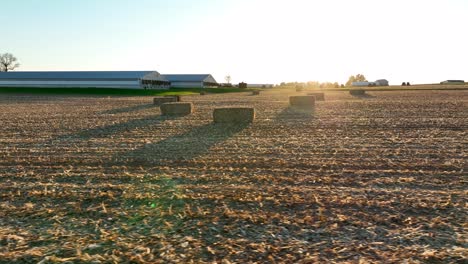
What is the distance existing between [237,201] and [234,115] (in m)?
13.3

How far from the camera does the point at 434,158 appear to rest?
35.7ft

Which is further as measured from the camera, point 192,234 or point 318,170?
point 318,170

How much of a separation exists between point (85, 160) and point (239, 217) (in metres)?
6.81

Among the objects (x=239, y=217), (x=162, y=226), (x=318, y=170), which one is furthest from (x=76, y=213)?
(x=318, y=170)

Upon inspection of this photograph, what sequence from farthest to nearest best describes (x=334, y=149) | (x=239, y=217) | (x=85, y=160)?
1. (x=334, y=149)
2. (x=85, y=160)
3. (x=239, y=217)

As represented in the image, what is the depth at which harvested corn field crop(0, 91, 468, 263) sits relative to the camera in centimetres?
548

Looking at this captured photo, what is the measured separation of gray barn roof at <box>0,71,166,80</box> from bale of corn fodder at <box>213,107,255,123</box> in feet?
306

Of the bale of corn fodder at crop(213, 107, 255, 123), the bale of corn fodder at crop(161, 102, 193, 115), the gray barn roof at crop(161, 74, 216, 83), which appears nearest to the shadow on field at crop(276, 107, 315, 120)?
the bale of corn fodder at crop(213, 107, 255, 123)

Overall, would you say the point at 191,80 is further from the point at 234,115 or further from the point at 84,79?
the point at 234,115

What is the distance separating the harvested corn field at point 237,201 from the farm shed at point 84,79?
98.9 metres

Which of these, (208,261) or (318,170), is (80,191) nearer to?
(208,261)

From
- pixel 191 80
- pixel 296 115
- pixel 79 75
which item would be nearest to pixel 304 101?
pixel 296 115

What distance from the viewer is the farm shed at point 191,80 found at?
135 meters

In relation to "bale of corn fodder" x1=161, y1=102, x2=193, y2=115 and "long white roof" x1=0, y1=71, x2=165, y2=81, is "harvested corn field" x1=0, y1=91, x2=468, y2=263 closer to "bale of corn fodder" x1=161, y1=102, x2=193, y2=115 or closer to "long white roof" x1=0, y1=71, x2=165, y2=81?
"bale of corn fodder" x1=161, y1=102, x2=193, y2=115
